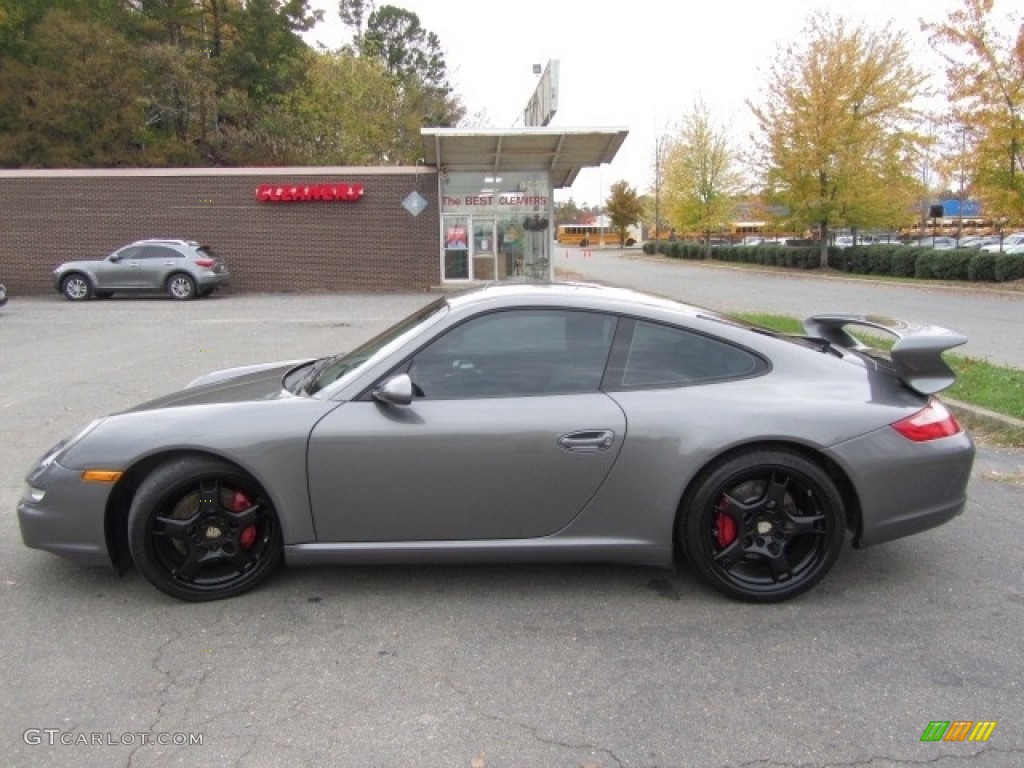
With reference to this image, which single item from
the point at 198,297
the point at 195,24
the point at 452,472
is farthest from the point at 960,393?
the point at 195,24

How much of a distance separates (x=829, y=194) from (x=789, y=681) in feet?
101

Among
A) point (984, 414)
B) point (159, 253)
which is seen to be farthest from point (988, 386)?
point (159, 253)

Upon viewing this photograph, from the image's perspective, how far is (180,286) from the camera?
20.2 meters

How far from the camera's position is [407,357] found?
11.3 ft

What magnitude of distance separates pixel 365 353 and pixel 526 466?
1.06 meters

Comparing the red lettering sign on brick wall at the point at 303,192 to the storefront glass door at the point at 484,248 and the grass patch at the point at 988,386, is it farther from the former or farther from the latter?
the grass patch at the point at 988,386

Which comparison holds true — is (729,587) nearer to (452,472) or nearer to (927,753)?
(927,753)

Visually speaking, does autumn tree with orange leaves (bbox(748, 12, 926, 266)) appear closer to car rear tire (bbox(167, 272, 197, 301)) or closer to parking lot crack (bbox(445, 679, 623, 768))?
car rear tire (bbox(167, 272, 197, 301))

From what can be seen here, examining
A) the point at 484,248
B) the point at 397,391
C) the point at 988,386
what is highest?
the point at 484,248

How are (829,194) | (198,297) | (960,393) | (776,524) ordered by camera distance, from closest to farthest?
(776,524) → (960,393) → (198,297) → (829,194)

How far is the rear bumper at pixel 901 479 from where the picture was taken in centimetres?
334

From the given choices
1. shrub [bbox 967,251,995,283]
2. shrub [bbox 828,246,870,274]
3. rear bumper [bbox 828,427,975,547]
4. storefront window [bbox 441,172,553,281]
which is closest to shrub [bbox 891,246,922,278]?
shrub [bbox 828,246,870,274]

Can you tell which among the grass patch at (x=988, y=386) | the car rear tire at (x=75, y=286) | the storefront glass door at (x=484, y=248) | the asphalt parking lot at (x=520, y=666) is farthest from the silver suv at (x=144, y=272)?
the asphalt parking lot at (x=520, y=666)

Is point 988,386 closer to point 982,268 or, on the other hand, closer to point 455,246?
point 455,246
